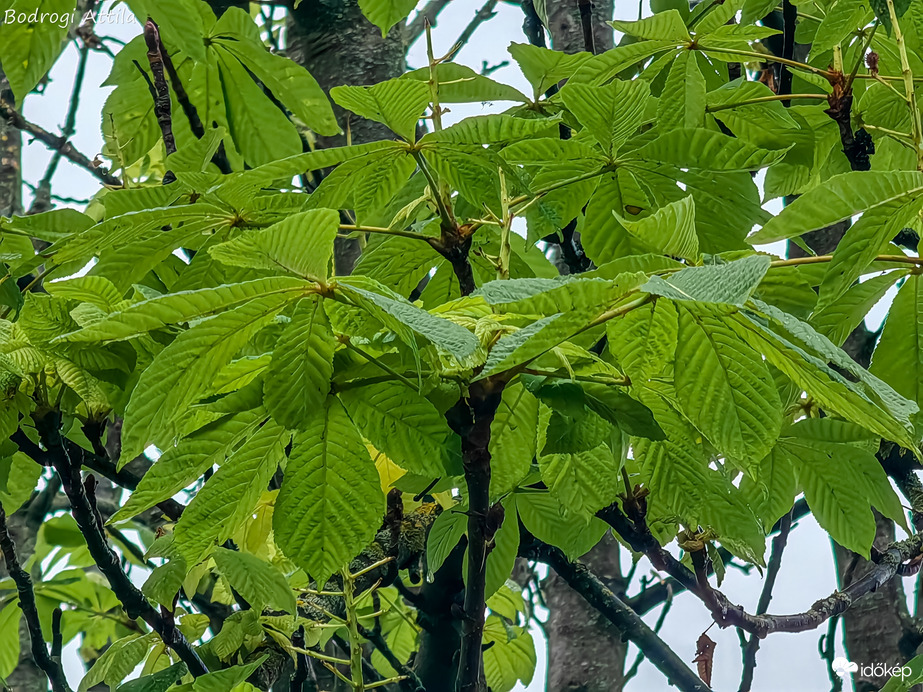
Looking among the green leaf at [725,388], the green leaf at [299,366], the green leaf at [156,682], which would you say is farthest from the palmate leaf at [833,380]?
the green leaf at [156,682]

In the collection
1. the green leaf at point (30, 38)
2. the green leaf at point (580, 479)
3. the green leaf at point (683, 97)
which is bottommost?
the green leaf at point (580, 479)

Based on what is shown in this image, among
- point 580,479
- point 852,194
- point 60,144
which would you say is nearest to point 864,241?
point 852,194

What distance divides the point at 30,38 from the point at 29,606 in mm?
675

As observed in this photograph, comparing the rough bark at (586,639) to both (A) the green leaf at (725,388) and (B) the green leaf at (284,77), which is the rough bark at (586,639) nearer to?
(B) the green leaf at (284,77)

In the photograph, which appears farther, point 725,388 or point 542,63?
point 542,63

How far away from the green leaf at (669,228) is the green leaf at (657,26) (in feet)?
1.45

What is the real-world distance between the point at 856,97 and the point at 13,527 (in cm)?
209

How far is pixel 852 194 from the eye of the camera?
0.56 m

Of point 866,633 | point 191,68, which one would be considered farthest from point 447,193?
point 866,633

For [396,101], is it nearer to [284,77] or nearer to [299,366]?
[299,366]

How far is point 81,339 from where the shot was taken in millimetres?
431

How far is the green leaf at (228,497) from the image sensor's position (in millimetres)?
544

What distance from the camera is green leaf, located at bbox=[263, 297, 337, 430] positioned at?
1.63ft

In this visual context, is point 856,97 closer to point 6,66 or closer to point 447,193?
point 447,193
